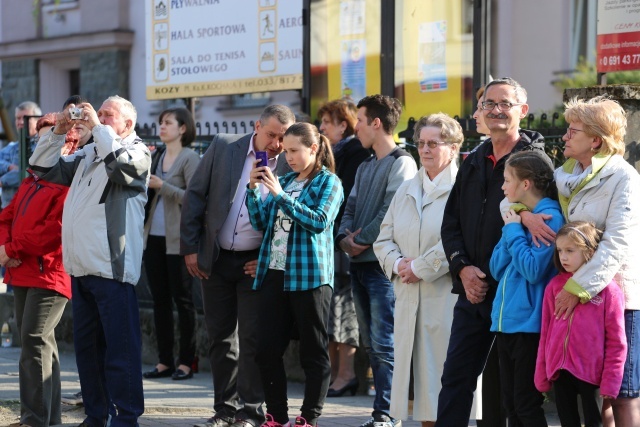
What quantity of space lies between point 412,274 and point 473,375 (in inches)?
28.9

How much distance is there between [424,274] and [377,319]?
92cm

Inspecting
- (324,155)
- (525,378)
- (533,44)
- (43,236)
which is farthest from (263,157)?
(533,44)

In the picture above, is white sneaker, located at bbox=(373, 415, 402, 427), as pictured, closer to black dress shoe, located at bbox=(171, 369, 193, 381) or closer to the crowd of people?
the crowd of people

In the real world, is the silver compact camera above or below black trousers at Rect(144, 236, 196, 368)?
above

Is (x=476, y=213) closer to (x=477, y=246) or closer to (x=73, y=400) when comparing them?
(x=477, y=246)

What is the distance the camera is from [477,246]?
5930 millimetres

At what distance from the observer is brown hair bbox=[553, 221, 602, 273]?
5258 mm

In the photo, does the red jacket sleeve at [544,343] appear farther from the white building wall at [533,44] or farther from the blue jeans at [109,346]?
the white building wall at [533,44]

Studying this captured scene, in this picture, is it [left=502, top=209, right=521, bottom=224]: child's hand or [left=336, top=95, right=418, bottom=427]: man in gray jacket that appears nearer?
[left=502, top=209, right=521, bottom=224]: child's hand

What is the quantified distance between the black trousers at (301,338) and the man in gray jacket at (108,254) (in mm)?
741

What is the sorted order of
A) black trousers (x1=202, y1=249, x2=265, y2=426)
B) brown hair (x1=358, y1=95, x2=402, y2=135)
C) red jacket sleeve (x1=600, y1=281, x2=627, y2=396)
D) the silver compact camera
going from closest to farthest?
red jacket sleeve (x1=600, y1=281, x2=627, y2=396)
the silver compact camera
black trousers (x1=202, y1=249, x2=265, y2=426)
brown hair (x1=358, y1=95, x2=402, y2=135)

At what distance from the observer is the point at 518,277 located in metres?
5.57

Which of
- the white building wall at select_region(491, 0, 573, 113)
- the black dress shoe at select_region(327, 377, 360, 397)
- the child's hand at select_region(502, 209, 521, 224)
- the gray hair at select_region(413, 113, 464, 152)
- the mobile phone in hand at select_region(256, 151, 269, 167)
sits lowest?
the black dress shoe at select_region(327, 377, 360, 397)

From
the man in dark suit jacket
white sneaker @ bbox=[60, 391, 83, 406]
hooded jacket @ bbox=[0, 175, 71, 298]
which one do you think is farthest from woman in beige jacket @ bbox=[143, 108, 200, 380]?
hooded jacket @ bbox=[0, 175, 71, 298]
